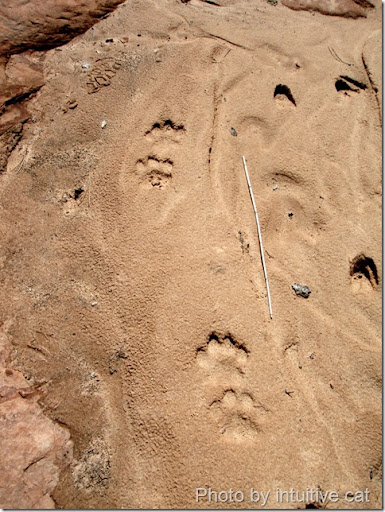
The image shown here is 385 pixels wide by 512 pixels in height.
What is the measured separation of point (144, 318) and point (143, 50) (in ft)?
6.85

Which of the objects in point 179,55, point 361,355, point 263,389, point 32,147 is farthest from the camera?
point 179,55

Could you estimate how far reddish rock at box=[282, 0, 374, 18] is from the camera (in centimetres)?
320

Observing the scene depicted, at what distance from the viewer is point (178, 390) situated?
1854 millimetres

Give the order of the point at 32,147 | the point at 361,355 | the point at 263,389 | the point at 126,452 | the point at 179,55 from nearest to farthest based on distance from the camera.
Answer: the point at 126,452
the point at 263,389
the point at 361,355
the point at 32,147
the point at 179,55

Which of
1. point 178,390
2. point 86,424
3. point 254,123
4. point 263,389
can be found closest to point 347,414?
point 263,389

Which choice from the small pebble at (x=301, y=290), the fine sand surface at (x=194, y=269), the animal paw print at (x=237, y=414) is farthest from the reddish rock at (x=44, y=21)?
the animal paw print at (x=237, y=414)

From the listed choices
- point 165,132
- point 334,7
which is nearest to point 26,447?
point 165,132

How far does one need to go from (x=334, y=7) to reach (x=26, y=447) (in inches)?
163

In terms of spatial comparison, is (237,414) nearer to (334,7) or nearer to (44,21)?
(44,21)

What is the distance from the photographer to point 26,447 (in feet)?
5.98

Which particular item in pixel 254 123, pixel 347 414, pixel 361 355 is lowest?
pixel 347 414

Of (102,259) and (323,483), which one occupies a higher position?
(102,259)

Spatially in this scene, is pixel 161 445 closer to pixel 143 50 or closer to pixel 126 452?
pixel 126 452

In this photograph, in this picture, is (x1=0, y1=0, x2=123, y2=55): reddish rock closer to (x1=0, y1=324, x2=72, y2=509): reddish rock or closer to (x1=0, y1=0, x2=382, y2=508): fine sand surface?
(x1=0, y1=0, x2=382, y2=508): fine sand surface
